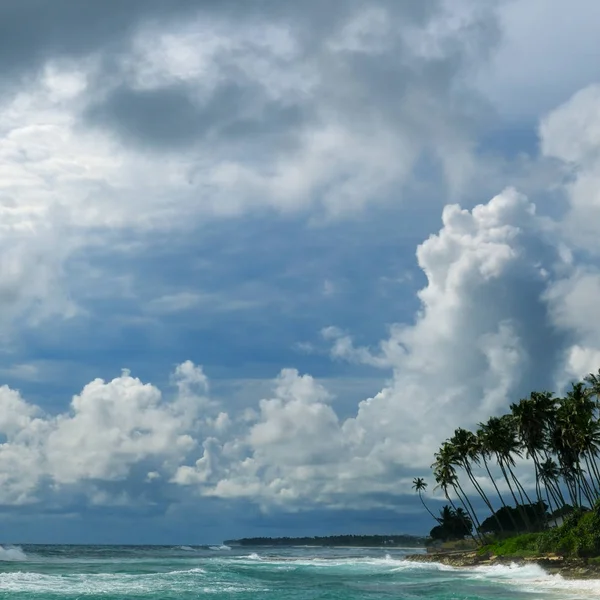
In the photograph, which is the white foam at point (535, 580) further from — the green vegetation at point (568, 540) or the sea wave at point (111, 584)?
the sea wave at point (111, 584)

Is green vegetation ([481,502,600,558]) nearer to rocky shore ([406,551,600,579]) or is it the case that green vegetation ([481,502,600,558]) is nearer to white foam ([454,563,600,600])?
rocky shore ([406,551,600,579])

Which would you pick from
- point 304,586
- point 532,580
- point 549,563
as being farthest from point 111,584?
point 549,563

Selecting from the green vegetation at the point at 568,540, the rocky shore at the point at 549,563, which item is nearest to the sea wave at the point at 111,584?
the rocky shore at the point at 549,563

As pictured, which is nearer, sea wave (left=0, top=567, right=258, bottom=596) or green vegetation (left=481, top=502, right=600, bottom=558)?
sea wave (left=0, top=567, right=258, bottom=596)

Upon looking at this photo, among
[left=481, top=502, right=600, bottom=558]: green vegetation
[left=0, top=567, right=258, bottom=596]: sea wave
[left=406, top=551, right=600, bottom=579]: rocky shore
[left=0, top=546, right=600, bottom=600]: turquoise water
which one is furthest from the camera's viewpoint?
[left=481, top=502, right=600, bottom=558]: green vegetation

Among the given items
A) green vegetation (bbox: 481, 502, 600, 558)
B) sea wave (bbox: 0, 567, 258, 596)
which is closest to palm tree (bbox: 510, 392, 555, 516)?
green vegetation (bbox: 481, 502, 600, 558)

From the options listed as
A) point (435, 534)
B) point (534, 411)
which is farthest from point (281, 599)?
point (435, 534)

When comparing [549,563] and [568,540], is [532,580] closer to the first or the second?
[549,563]

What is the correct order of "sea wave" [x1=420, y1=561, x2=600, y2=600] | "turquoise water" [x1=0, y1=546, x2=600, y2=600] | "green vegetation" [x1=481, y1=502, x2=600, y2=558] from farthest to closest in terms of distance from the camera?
"green vegetation" [x1=481, y1=502, x2=600, y2=558] < "turquoise water" [x1=0, y1=546, x2=600, y2=600] < "sea wave" [x1=420, y1=561, x2=600, y2=600]

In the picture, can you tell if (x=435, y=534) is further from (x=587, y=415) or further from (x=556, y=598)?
(x=556, y=598)

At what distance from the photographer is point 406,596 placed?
4953 centimetres

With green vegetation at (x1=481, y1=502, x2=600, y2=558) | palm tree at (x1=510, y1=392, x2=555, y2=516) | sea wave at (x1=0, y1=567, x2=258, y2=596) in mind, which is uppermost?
palm tree at (x1=510, y1=392, x2=555, y2=516)

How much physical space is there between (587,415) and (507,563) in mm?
17030

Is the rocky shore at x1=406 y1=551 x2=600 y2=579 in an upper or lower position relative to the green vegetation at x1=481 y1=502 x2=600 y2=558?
lower
